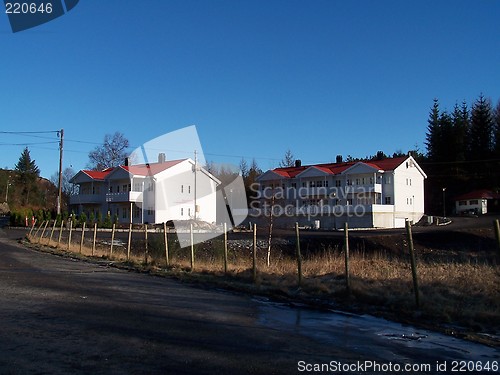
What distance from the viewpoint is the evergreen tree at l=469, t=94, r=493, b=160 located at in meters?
86.1

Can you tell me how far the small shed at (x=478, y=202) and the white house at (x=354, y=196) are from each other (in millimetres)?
11095

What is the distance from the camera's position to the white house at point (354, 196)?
65.9m

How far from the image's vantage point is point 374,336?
757cm

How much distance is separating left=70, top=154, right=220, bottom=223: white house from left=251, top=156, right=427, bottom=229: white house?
26.0 feet

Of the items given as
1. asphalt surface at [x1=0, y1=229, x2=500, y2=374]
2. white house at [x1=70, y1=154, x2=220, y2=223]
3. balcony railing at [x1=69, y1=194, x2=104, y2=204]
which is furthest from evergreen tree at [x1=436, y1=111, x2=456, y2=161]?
asphalt surface at [x1=0, y1=229, x2=500, y2=374]

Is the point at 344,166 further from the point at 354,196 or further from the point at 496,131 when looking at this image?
the point at 496,131

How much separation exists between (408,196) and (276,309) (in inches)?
2541

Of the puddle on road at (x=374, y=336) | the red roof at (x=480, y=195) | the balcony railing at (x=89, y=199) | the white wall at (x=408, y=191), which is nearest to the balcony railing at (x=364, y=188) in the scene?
the white wall at (x=408, y=191)

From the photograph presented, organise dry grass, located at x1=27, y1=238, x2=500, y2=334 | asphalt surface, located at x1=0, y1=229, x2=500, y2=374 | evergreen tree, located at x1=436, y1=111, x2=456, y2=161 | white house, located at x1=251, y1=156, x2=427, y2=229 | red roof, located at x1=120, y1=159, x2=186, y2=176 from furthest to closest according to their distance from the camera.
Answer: evergreen tree, located at x1=436, y1=111, x2=456, y2=161, white house, located at x1=251, y1=156, x2=427, y2=229, red roof, located at x1=120, y1=159, x2=186, y2=176, dry grass, located at x1=27, y1=238, x2=500, y2=334, asphalt surface, located at x1=0, y1=229, x2=500, y2=374

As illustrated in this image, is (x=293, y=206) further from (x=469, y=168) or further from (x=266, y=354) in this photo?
(x=266, y=354)

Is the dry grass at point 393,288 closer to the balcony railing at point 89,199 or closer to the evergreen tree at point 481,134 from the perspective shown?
the balcony railing at point 89,199

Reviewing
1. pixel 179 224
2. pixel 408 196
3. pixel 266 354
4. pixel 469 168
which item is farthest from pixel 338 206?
pixel 266 354

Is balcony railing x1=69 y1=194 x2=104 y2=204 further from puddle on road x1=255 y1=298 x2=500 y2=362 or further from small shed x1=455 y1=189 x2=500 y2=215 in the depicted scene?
puddle on road x1=255 y1=298 x2=500 y2=362

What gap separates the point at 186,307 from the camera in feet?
32.1
